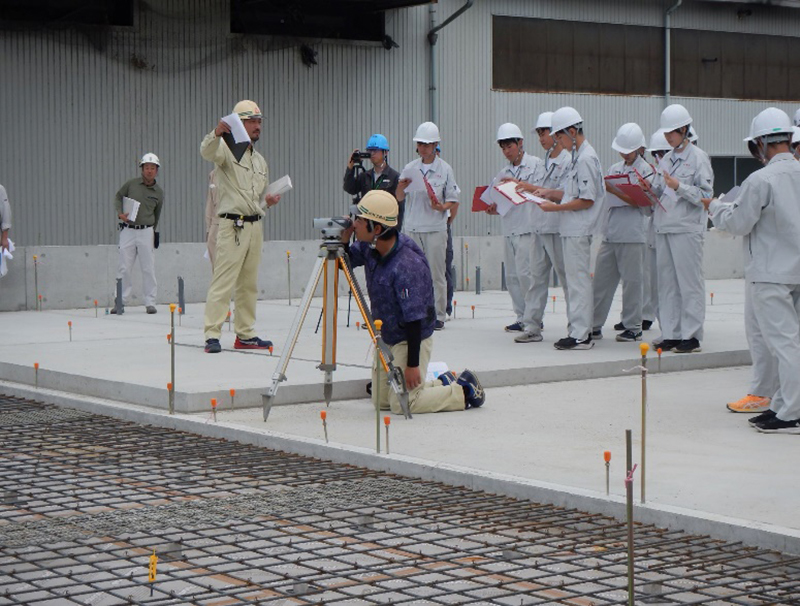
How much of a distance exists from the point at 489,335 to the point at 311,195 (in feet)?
22.2

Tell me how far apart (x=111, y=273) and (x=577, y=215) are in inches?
317

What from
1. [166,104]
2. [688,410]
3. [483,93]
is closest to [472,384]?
[688,410]

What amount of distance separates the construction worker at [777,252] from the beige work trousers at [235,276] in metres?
4.99

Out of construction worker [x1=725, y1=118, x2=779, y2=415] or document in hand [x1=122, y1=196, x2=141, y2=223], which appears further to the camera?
document in hand [x1=122, y1=196, x2=141, y2=223]

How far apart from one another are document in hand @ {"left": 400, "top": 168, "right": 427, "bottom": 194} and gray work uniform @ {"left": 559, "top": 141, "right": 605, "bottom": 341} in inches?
83.4

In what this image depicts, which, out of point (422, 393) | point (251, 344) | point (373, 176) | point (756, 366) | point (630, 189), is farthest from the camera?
point (373, 176)

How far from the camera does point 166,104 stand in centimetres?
1962

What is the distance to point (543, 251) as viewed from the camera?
562 inches

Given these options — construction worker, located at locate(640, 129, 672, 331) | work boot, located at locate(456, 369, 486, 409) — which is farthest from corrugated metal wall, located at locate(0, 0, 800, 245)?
work boot, located at locate(456, 369, 486, 409)

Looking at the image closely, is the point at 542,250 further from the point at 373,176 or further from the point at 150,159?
the point at 150,159

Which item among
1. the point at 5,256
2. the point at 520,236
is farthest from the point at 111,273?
the point at 520,236

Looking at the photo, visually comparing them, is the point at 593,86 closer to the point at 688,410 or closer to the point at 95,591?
the point at 688,410

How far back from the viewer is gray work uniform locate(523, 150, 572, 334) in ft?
46.1

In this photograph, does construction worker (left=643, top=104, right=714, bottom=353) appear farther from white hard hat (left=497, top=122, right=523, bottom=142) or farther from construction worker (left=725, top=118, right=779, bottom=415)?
construction worker (left=725, top=118, right=779, bottom=415)
